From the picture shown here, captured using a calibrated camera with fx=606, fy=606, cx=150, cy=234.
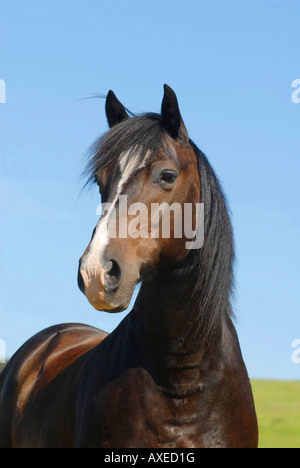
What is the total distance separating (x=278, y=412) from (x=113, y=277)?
13.4 meters

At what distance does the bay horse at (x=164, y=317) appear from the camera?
358cm

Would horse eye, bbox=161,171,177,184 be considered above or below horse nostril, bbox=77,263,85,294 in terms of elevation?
above

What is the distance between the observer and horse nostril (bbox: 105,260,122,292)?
330 centimetres

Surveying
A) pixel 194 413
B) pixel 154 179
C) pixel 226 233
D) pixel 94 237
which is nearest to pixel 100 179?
pixel 154 179

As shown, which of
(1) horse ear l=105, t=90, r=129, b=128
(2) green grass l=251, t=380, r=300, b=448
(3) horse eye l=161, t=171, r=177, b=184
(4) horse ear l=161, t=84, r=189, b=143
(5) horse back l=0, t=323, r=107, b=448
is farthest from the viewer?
(2) green grass l=251, t=380, r=300, b=448

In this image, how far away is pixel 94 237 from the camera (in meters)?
3.37

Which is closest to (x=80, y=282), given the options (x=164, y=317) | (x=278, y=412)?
(x=164, y=317)

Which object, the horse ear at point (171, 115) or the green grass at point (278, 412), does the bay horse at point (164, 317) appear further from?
the green grass at point (278, 412)

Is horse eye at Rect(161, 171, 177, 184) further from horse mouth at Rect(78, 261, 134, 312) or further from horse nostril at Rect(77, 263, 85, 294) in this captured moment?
horse nostril at Rect(77, 263, 85, 294)

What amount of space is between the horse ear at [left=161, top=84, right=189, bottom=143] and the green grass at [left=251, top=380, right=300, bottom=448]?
10.8m

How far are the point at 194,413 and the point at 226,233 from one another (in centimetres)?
115

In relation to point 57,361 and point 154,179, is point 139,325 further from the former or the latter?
point 57,361

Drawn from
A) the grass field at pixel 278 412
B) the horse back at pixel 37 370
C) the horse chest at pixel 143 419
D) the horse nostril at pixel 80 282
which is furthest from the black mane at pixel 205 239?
the grass field at pixel 278 412

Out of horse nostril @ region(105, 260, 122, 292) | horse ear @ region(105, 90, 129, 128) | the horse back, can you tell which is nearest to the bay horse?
horse nostril @ region(105, 260, 122, 292)
